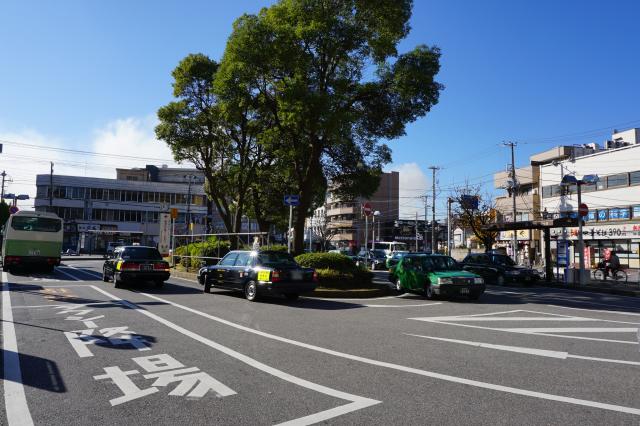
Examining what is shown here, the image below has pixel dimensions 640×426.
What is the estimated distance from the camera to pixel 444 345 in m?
7.89

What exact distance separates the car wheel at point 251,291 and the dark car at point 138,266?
456cm

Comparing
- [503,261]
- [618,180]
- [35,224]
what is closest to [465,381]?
[503,261]

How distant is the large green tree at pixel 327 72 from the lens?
54.9 ft

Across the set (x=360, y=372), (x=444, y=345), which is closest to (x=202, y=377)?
(x=360, y=372)

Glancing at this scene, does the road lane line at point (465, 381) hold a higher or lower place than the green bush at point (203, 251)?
lower

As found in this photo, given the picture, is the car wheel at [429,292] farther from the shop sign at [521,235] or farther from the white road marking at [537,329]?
the shop sign at [521,235]

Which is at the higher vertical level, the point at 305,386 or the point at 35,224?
the point at 35,224

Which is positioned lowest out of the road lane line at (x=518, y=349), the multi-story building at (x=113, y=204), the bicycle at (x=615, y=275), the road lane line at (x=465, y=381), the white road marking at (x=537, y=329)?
the white road marking at (x=537, y=329)

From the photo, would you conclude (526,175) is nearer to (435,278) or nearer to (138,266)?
(435,278)

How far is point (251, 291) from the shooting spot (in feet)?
45.5

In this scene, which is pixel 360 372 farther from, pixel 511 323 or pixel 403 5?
pixel 403 5

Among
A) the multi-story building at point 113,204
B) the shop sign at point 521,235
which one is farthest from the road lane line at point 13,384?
the multi-story building at point 113,204

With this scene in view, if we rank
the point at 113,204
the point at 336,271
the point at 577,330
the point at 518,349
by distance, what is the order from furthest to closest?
the point at 113,204, the point at 336,271, the point at 577,330, the point at 518,349

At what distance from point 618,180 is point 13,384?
154 feet
